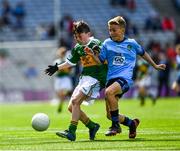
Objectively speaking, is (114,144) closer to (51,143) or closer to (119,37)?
(51,143)

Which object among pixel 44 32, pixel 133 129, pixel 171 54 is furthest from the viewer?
pixel 44 32

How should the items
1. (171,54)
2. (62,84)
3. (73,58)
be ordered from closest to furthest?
1. (73,58)
2. (62,84)
3. (171,54)

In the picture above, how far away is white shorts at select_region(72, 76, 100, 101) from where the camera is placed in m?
14.2

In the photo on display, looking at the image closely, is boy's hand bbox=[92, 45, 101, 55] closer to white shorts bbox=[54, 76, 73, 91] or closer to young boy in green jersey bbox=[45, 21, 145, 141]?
young boy in green jersey bbox=[45, 21, 145, 141]

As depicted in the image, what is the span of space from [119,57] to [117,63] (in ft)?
0.43

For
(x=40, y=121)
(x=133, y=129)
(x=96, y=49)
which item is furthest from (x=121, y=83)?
(x=40, y=121)

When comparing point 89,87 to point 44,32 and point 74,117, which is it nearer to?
point 74,117

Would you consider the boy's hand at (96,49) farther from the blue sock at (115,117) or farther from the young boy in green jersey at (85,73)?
the blue sock at (115,117)

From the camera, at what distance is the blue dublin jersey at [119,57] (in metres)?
14.4

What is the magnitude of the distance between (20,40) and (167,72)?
775cm

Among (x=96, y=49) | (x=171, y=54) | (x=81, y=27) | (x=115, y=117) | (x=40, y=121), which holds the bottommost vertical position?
(x=171, y=54)

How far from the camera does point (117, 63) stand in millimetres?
14367

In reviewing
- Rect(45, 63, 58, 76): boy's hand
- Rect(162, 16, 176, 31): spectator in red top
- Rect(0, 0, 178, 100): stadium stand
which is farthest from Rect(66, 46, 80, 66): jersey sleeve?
Rect(162, 16, 176, 31): spectator in red top

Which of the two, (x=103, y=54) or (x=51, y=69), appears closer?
(x=103, y=54)
